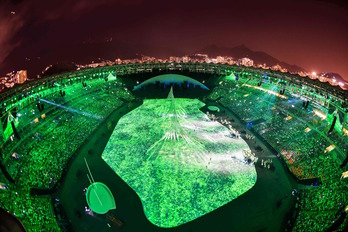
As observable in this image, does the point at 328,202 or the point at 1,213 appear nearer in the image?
the point at 1,213

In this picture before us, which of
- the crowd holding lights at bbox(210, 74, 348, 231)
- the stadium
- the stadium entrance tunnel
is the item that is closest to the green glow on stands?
the stadium

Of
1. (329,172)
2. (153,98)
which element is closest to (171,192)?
(329,172)

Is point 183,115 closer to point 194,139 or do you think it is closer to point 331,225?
point 194,139

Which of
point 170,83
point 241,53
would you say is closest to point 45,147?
point 170,83

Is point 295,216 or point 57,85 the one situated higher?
point 57,85

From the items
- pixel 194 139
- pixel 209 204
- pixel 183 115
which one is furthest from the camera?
pixel 183 115

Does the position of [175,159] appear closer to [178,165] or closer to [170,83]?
[178,165]
